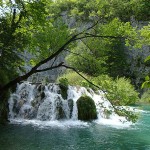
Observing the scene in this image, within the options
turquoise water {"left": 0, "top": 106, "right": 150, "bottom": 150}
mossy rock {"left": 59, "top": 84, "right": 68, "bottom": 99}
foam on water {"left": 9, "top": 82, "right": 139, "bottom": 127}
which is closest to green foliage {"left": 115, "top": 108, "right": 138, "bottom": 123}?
turquoise water {"left": 0, "top": 106, "right": 150, "bottom": 150}

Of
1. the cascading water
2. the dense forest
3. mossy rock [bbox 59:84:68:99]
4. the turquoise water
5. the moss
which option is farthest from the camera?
mossy rock [bbox 59:84:68:99]

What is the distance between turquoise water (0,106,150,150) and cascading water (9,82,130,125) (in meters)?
2.49

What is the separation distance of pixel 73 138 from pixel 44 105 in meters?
6.34

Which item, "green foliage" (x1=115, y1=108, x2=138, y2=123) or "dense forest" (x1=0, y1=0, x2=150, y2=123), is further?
"dense forest" (x1=0, y1=0, x2=150, y2=123)

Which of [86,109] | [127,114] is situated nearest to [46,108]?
[86,109]

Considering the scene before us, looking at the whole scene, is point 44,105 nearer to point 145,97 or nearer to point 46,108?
point 46,108

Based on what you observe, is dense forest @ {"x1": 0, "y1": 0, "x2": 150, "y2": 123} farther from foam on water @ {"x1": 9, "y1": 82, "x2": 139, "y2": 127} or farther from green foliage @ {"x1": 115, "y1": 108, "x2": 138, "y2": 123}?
foam on water @ {"x1": 9, "y1": 82, "x2": 139, "y2": 127}

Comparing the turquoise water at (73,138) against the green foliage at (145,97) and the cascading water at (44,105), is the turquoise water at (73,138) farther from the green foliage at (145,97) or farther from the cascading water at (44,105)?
the green foliage at (145,97)

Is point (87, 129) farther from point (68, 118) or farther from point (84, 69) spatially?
point (84, 69)

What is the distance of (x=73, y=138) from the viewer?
1251cm

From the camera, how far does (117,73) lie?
42.8 metres

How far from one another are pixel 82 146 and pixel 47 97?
323 inches

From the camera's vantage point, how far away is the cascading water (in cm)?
1783

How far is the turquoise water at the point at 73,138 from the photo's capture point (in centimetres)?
1090
